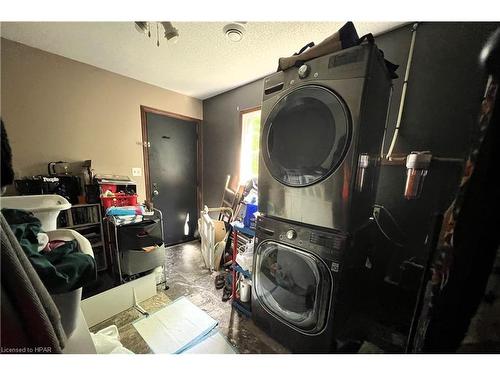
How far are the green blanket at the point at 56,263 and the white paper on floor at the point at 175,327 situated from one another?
819mm

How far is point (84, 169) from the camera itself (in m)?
1.65

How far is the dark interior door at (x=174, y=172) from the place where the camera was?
2.29 m

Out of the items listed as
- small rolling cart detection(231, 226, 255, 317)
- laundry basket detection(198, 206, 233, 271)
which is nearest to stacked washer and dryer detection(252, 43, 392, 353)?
small rolling cart detection(231, 226, 255, 317)

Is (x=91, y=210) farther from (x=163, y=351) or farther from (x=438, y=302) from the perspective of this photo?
(x=438, y=302)

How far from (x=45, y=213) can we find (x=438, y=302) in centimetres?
172

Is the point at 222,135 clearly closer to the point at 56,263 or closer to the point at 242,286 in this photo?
the point at 242,286

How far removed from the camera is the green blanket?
54cm

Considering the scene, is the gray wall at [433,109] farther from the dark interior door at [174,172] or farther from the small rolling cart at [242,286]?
the dark interior door at [174,172]

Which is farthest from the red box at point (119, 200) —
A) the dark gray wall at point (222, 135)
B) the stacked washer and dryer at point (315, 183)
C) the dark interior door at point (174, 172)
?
the stacked washer and dryer at point (315, 183)

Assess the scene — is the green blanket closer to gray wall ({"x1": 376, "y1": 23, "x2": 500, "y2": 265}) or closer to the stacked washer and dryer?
the stacked washer and dryer

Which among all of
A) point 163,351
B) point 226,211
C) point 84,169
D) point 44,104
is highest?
point 44,104

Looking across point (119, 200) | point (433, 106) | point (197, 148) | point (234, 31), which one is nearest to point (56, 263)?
point (119, 200)
